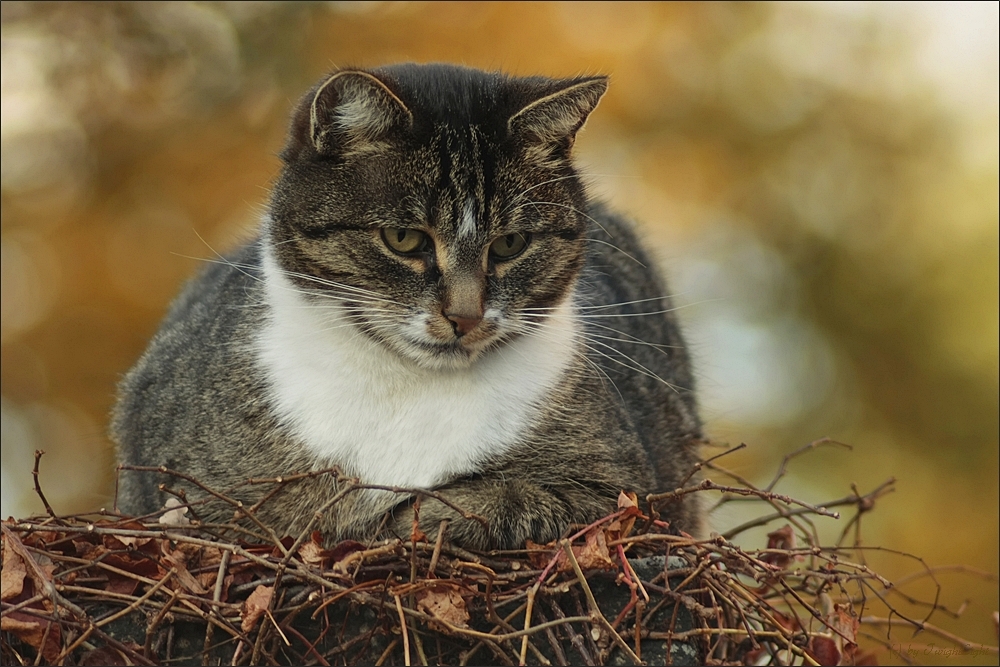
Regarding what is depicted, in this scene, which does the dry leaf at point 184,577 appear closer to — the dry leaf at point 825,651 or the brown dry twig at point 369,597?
the brown dry twig at point 369,597

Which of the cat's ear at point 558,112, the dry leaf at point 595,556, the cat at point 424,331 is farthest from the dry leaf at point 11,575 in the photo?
the cat's ear at point 558,112

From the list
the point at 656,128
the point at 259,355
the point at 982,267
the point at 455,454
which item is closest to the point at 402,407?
the point at 455,454

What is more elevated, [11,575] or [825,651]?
[11,575]

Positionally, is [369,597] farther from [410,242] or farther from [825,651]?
[825,651]

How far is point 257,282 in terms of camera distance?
3.75 meters

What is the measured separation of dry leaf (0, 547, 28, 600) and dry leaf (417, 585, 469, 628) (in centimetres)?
103

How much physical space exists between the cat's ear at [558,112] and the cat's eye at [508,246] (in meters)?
0.32

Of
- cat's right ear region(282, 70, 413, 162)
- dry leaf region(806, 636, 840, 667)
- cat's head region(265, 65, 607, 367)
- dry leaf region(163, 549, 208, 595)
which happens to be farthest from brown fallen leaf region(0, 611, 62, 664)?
dry leaf region(806, 636, 840, 667)

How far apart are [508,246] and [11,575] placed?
1684mm

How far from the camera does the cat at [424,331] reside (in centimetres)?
318

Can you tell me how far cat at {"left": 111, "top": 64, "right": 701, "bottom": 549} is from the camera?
3.18m

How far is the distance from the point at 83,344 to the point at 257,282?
11.3ft

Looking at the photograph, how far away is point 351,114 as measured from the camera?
3238mm

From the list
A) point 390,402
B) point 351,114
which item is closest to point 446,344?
point 390,402
